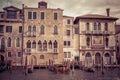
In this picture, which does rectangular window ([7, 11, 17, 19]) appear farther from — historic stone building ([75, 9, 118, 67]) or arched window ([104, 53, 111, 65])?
arched window ([104, 53, 111, 65])

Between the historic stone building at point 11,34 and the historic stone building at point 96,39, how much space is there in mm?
3794

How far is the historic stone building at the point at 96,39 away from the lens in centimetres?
1346

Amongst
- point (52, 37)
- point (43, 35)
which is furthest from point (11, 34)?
point (52, 37)

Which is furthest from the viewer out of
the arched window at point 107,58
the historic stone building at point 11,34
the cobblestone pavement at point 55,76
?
the arched window at point 107,58

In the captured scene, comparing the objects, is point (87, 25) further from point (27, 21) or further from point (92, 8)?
point (92, 8)

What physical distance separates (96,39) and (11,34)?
209 inches

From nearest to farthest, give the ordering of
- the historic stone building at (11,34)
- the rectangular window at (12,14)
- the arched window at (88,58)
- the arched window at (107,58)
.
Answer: the historic stone building at (11,34), the rectangular window at (12,14), the arched window at (88,58), the arched window at (107,58)

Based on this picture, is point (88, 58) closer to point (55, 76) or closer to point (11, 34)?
point (55, 76)

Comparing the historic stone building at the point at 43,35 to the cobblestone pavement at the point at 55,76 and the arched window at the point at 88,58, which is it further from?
the cobblestone pavement at the point at 55,76

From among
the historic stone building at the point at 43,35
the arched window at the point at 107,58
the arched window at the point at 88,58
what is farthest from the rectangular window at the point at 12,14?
the arched window at the point at 107,58

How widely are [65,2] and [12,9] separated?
229 inches

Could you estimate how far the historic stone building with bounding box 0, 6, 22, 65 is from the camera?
42.1ft

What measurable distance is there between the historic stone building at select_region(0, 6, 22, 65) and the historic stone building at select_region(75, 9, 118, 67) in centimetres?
379

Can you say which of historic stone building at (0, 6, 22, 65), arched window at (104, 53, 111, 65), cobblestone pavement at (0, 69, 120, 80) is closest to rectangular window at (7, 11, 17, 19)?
historic stone building at (0, 6, 22, 65)
